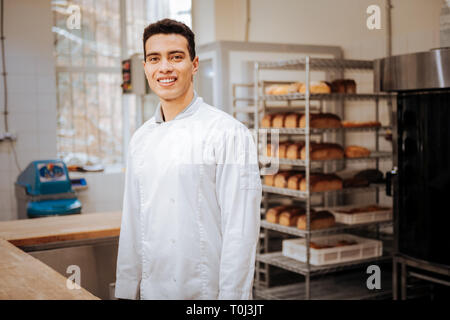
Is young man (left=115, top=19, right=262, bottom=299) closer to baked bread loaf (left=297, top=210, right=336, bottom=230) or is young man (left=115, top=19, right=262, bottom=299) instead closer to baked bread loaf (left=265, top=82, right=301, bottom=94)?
baked bread loaf (left=297, top=210, right=336, bottom=230)

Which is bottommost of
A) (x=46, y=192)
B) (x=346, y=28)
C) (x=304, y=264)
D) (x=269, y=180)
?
(x=304, y=264)

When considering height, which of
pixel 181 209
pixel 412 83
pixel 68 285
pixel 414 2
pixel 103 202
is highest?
pixel 414 2

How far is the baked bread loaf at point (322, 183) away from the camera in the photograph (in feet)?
12.0

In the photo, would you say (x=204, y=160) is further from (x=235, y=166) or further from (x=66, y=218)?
(x=66, y=218)

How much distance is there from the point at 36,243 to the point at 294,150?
2050mm

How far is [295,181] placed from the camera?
3.70 meters

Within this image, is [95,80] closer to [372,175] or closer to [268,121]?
[268,121]

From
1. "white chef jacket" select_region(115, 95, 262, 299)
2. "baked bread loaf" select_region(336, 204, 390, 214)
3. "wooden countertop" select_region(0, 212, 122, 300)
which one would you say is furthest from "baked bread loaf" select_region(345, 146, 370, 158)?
"white chef jacket" select_region(115, 95, 262, 299)

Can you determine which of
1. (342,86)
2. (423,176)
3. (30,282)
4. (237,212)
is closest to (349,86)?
(342,86)

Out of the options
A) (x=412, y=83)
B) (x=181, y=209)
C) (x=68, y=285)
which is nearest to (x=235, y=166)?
(x=181, y=209)

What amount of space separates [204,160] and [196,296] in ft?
1.36

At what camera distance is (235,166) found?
4.84 feet

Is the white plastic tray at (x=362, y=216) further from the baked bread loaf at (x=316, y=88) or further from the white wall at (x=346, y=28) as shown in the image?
the baked bread loaf at (x=316, y=88)

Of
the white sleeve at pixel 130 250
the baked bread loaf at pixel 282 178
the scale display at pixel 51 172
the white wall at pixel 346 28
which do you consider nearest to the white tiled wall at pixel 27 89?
the scale display at pixel 51 172
